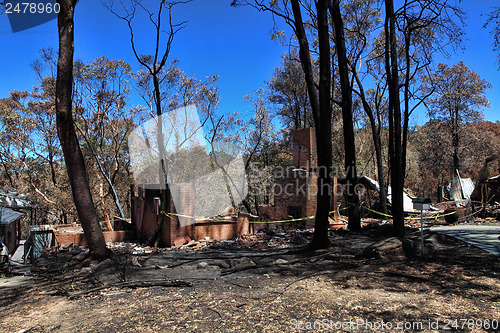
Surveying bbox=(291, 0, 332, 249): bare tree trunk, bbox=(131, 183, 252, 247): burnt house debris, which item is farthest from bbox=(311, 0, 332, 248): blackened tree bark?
bbox=(131, 183, 252, 247): burnt house debris

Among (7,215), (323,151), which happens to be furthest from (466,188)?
(7,215)

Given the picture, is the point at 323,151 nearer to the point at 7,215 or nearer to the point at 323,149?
the point at 323,149

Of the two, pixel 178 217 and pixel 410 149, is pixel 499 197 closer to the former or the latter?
pixel 178 217

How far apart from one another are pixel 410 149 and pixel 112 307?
1405 inches

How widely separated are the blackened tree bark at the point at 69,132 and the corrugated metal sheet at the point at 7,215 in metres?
5.70

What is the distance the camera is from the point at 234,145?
25438mm

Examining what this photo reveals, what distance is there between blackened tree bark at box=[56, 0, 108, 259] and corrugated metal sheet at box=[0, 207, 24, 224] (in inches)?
224

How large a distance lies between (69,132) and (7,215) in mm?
7041

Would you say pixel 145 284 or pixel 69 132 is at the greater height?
pixel 69 132

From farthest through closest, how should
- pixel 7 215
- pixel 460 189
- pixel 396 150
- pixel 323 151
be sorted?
pixel 460 189
pixel 7 215
pixel 396 150
pixel 323 151

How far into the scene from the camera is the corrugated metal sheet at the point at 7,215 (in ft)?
36.1

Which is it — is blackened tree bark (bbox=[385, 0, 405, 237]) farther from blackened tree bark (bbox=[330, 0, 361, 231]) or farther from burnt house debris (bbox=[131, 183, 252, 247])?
burnt house debris (bbox=[131, 183, 252, 247])

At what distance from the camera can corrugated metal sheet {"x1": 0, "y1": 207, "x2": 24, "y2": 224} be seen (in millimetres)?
10995

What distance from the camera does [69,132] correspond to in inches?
278
